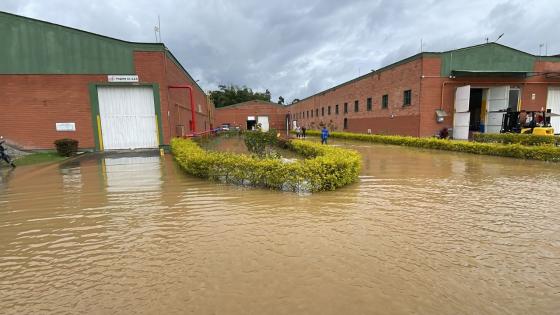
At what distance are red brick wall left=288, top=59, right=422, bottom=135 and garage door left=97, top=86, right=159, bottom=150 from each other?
1620cm

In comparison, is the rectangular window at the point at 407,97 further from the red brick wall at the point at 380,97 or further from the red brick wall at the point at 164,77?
the red brick wall at the point at 164,77

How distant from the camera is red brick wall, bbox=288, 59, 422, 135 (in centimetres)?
2027

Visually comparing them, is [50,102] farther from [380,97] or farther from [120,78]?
[380,97]

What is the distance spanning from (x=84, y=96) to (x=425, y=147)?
1803cm

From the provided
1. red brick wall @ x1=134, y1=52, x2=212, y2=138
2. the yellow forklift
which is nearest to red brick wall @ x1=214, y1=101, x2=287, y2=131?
red brick wall @ x1=134, y1=52, x2=212, y2=138

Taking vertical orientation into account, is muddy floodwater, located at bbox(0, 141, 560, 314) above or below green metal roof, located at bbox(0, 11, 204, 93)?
below

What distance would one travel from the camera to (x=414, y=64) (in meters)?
20.0

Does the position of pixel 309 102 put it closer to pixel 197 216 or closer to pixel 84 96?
pixel 84 96

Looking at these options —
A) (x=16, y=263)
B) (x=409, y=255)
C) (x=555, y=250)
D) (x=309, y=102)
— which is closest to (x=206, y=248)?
(x=16, y=263)

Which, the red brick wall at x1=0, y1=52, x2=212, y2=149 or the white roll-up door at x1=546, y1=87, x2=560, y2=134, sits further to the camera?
the white roll-up door at x1=546, y1=87, x2=560, y2=134

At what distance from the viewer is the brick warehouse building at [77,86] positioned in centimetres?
1453

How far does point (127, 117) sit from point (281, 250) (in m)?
14.3

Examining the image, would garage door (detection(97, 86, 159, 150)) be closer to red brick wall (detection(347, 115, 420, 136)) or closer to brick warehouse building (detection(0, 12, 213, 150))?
brick warehouse building (detection(0, 12, 213, 150))

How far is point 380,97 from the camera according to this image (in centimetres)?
2464
